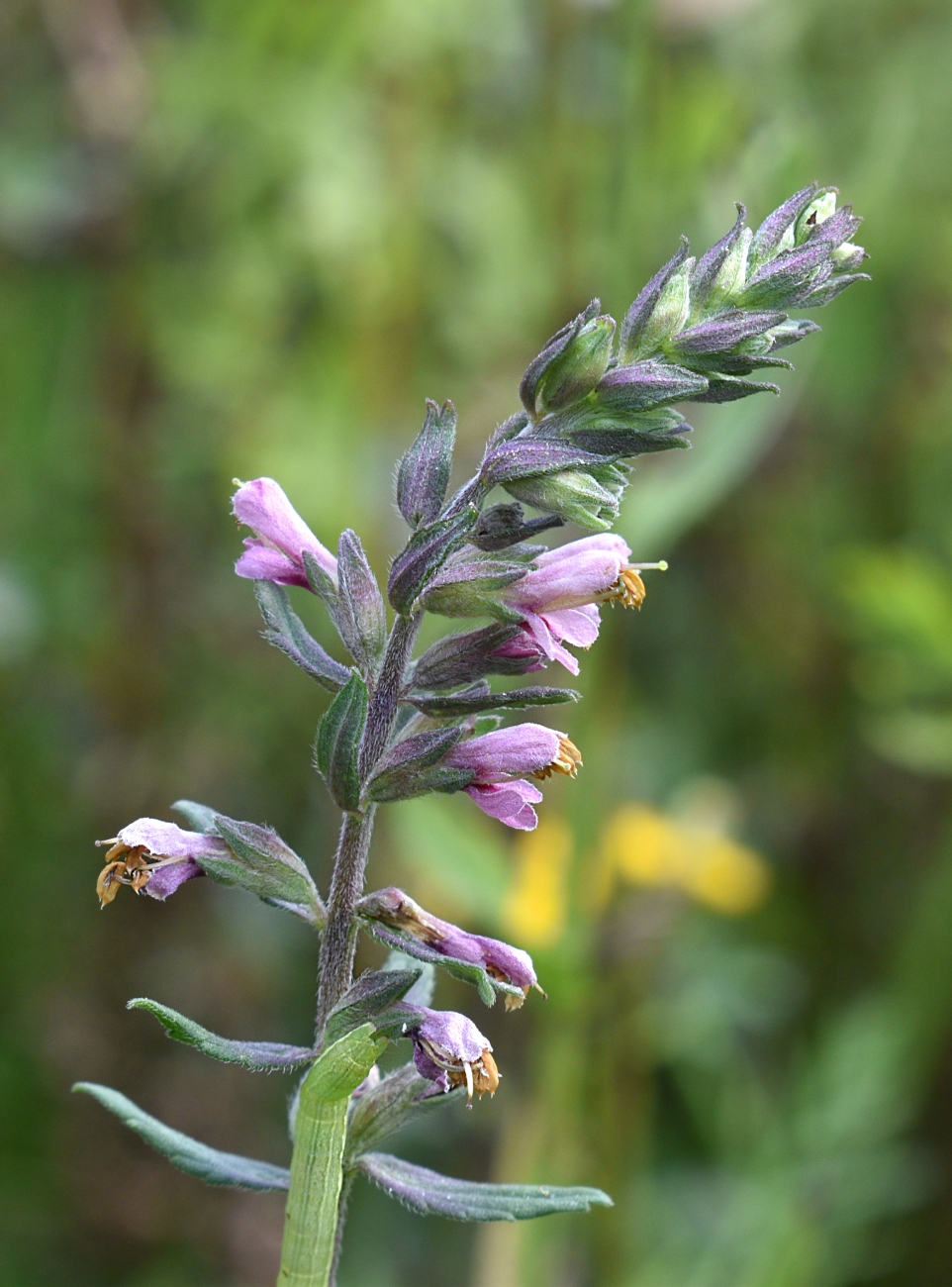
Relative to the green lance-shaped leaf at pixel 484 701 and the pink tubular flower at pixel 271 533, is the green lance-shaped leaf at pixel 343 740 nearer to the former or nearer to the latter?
the green lance-shaped leaf at pixel 484 701

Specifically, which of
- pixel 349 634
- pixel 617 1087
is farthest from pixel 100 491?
pixel 349 634

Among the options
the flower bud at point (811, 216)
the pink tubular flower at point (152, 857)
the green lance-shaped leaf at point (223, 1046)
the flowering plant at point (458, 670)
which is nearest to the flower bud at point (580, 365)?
the flowering plant at point (458, 670)

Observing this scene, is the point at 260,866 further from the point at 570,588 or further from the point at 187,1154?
the point at 570,588

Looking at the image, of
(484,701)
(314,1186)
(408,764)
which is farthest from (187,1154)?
(484,701)

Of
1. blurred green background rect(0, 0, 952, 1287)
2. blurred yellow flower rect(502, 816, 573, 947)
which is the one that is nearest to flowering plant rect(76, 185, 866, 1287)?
blurred yellow flower rect(502, 816, 573, 947)

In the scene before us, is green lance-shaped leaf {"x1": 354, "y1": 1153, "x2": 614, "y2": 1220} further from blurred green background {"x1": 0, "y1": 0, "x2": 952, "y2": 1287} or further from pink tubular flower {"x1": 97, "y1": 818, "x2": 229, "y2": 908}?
blurred green background {"x1": 0, "y1": 0, "x2": 952, "y2": 1287}

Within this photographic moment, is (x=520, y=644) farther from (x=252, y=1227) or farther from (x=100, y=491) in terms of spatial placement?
(x=100, y=491)
